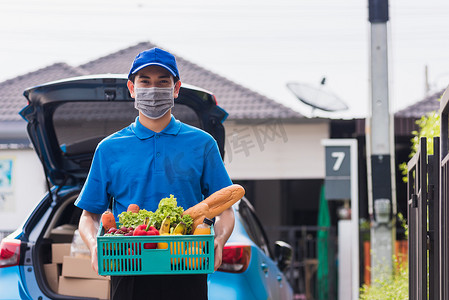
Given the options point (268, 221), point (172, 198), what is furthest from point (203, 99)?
point (268, 221)

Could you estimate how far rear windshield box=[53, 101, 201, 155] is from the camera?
517 cm

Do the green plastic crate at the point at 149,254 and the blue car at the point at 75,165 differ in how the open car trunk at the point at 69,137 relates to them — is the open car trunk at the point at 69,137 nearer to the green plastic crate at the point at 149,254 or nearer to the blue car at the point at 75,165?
the blue car at the point at 75,165

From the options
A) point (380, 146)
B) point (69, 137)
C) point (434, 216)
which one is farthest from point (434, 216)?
point (380, 146)

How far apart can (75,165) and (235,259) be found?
4.82ft

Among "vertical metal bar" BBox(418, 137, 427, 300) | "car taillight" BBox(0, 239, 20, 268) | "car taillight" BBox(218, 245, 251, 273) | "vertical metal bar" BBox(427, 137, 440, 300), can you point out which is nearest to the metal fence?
"car taillight" BBox(218, 245, 251, 273)

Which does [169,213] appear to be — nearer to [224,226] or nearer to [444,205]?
[224,226]

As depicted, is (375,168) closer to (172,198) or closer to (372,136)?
(372,136)

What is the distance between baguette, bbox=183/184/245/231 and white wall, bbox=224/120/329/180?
11022mm

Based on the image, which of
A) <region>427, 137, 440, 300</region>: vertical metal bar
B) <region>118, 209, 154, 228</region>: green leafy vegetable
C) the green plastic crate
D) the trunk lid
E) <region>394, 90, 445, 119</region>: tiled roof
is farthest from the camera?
<region>394, 90, 445, 119</region>: tiled roof

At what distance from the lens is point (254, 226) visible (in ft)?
20.0

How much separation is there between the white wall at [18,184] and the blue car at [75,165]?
7419 millimetres

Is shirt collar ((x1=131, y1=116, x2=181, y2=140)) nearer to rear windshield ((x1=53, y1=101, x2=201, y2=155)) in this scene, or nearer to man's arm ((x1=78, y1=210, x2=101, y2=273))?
man's arm ((x1=78, y1=210, x2=101, y2=273))

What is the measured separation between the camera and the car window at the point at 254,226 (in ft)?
18.7

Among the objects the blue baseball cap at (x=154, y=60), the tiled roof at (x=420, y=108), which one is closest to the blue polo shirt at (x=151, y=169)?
the blue baseball cap at (x=154, y=60)
